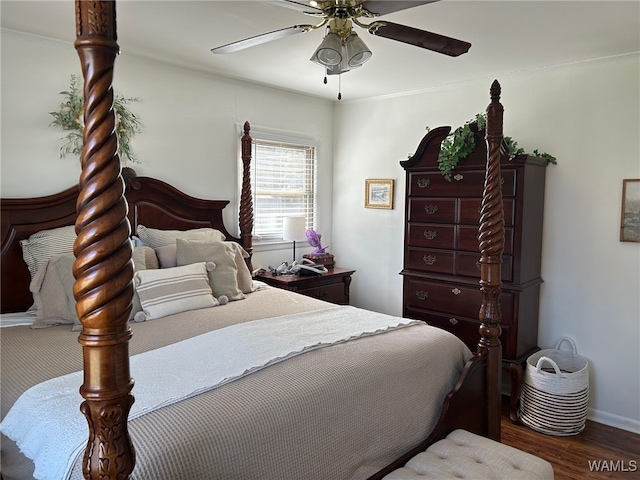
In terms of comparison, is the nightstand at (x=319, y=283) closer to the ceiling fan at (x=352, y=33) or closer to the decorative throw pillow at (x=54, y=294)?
the decorative throw pillow at (x=54, y=294)

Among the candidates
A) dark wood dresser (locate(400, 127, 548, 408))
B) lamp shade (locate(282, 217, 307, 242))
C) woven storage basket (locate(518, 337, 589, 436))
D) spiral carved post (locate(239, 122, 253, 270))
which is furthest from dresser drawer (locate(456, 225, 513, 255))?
spiral carved post (locate(239, 122, 253, 270))

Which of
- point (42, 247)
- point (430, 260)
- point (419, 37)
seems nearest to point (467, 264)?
point (430, 260)

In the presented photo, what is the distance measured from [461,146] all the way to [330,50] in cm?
170

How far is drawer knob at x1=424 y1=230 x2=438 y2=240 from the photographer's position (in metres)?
3.76

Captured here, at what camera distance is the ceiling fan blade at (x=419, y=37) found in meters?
2.03

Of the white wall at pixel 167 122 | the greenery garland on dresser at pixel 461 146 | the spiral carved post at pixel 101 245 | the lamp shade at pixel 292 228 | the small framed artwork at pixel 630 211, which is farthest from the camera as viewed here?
the lamp shade at pixel 292 228

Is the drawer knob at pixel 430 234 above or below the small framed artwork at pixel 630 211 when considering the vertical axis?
below

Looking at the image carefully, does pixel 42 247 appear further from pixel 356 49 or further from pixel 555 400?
pixel 555 400

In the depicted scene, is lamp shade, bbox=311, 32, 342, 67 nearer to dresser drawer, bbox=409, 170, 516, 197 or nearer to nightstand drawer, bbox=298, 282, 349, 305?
dresser drawer, bbox=409, 170, 516, 197

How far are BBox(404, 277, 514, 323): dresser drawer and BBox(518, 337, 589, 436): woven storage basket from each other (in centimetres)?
44

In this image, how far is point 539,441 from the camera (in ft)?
10.2

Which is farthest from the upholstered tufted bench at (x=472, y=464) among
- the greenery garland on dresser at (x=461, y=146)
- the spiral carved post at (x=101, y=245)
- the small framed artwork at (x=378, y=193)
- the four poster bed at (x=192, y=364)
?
the small framed artwork at (x=378, y=193)

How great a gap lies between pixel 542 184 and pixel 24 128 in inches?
143

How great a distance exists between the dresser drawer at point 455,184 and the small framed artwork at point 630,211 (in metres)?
0.75
